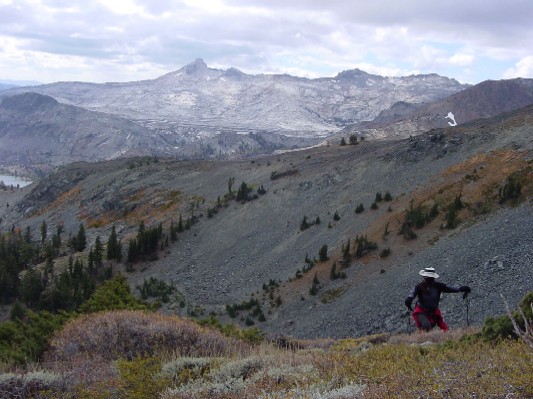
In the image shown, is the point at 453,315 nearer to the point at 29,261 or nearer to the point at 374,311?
the point at 374,311

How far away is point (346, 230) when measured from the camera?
4078cm

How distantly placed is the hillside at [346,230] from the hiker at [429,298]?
813cm

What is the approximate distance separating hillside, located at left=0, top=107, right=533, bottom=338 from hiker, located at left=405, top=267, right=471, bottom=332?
26.7 feet

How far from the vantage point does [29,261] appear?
60.6 m

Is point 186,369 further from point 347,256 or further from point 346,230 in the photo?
point 346,230

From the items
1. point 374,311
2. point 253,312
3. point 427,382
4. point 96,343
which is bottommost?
point 253,312

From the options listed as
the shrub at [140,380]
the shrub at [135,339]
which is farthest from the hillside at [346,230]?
the shrub at [140,380]

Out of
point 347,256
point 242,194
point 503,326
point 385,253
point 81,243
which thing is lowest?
point 81,243

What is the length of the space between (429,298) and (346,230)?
28.4m

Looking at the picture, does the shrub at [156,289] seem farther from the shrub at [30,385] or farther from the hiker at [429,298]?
the shrub at [30,385]

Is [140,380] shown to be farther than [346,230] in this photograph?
No

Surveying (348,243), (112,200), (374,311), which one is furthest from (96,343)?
(112,200)

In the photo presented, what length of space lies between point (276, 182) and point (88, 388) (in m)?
53.7

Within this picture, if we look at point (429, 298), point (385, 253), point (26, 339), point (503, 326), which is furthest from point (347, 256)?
point (503, 326)
